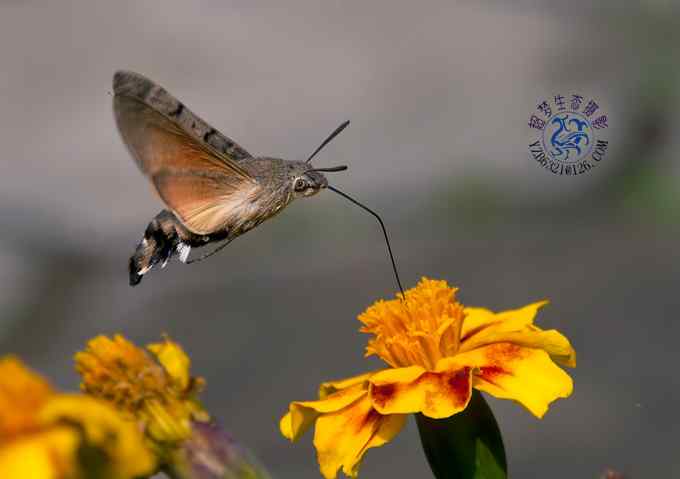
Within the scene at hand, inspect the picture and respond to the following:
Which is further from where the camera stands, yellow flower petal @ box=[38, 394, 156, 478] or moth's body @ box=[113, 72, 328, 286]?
moth's body @ box=[113, 72, 328, 286]

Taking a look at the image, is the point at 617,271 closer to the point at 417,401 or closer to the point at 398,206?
the point at 398,206

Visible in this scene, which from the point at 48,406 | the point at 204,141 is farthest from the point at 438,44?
the point at 48,406

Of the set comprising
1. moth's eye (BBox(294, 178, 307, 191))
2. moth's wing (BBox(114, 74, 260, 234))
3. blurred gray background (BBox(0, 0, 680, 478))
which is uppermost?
moth's wing (BBox(114, 74, 260, 234))

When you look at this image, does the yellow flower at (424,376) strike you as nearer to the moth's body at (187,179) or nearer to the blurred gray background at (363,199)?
the moth's body at (187,179)

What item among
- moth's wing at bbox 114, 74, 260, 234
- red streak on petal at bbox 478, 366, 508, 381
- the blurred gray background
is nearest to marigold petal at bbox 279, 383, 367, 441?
red streak on petal at bbox 478, 366, 508, 381

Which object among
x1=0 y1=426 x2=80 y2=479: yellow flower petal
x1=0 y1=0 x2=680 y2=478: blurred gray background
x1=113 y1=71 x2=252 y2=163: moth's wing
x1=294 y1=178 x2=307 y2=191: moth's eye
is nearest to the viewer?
x1=0 y1=426 x2=80 y2=479: yellow flower petal

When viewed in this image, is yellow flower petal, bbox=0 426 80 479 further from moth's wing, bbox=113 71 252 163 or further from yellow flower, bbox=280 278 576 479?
moth's wing, bbox=113 71 252 163

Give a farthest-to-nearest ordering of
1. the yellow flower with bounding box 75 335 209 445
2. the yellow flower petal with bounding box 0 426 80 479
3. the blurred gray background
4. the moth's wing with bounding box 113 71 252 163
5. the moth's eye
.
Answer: the blurred gray background
the moth's eye
the moth's wing with bounding box 113 71 252 163
the yellow flower with bounding box 75 335 209 445
the yellow flower petal with bounding box 0 426 80 479
